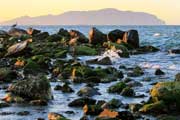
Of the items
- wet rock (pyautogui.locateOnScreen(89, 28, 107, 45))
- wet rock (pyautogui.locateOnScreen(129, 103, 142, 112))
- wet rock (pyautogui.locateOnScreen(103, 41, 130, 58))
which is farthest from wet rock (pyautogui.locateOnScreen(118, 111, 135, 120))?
wet rock (pyautogui.locateOnScreen(89, 28, 107, 45))

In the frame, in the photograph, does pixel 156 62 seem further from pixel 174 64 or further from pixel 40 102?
pixel 40 102

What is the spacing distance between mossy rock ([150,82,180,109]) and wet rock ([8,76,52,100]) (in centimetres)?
486

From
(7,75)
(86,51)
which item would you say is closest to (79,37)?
(86,51)

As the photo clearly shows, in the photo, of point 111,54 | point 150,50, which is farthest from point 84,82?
point 150,50

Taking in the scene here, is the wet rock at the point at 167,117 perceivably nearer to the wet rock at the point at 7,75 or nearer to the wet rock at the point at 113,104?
the wet rock at the point at 113,104

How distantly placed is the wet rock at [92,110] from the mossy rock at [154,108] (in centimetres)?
172

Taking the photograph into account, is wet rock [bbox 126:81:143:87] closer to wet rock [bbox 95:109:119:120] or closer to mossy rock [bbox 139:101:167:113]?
mossy rock [bbox 139:101:167:113]

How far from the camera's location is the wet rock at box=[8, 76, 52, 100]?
25.7 meters

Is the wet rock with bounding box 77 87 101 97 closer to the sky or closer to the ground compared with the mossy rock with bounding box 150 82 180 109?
closer to the ground

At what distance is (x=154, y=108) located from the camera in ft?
75.7

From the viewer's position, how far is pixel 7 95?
2620 centimetres

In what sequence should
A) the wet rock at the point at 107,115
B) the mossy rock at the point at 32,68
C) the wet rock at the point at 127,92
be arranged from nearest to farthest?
the wet rock at the point at 107,115 → the wet rock at the point at 127,92 → the mossy rock at the point at 32,68

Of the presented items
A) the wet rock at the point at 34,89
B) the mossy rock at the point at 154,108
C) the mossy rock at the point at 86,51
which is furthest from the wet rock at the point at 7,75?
the mossy rock at the point at 86,51

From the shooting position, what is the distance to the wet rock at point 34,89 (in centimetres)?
2567
